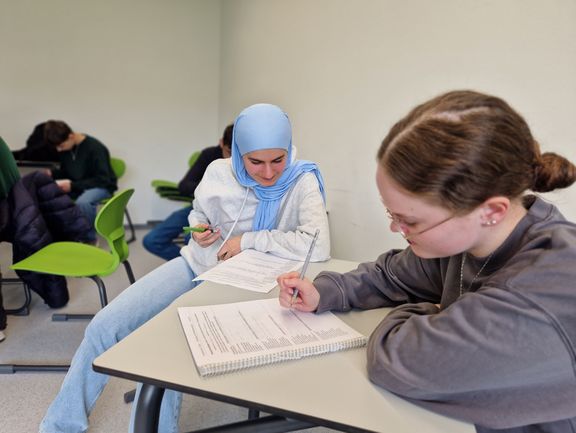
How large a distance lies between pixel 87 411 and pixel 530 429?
1148 millimetres

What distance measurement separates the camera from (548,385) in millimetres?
529

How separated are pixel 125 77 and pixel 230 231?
147 inches

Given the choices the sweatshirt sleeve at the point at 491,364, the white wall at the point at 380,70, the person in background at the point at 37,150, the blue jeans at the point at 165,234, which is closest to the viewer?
the sweatshirt sleeve at the point at 491,364

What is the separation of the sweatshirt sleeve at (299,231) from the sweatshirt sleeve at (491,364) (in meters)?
0.67

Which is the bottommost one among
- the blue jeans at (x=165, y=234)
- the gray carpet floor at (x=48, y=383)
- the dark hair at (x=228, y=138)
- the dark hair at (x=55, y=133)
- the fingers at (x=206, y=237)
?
the gray carpet floor at (x=48, y=383)

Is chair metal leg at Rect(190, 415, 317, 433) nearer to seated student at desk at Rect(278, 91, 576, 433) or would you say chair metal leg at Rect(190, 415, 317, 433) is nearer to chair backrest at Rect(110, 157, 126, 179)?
seated student at desk at Rect(278, 91, 576, 433)

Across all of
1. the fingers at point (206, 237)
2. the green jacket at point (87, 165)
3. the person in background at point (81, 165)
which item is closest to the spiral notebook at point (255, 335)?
the fingers at point (206, 237)

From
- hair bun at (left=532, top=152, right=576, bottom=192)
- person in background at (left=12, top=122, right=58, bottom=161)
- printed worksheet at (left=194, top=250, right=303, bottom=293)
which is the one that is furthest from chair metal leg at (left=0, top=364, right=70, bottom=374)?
person in background at (left=12, top=122, right=58, bottom=161)

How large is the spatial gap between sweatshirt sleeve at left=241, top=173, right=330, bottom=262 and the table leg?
2.06ft

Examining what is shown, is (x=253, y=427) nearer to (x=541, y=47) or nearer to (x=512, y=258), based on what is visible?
(x=512, y=258)

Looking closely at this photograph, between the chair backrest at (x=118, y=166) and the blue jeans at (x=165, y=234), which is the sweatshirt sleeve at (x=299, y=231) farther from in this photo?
the chair backrest at (x=118, y=166)

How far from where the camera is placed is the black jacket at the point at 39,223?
79.8 inches

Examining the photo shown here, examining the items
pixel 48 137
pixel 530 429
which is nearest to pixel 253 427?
pixel 530 429

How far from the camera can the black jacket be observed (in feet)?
6.65
